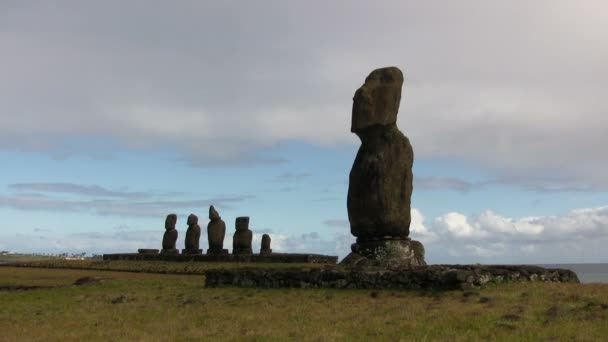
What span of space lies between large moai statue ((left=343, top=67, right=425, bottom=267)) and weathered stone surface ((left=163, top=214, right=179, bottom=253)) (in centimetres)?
2994

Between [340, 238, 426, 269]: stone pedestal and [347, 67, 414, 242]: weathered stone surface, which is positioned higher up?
[347, 67, 414, 242]: weathered stone surface

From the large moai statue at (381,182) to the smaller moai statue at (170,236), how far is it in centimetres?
2980

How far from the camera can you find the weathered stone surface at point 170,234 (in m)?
47.0

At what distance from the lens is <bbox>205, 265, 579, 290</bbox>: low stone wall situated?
47.6 ft

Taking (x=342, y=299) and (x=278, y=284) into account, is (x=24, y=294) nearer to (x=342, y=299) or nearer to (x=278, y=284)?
(x=278, y=284)

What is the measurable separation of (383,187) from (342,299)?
530 cm

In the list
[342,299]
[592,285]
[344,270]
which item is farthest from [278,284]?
[592,285]

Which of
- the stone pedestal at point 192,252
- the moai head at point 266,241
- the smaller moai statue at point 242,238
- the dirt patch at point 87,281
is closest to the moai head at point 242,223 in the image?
the smaller moai statue at point 242,238

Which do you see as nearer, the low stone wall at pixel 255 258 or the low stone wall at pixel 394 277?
the low stone wall at pixel 394 277

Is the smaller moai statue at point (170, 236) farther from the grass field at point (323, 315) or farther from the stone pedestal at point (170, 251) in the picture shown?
the grass field at point (323, 315)

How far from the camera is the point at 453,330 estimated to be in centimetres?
962

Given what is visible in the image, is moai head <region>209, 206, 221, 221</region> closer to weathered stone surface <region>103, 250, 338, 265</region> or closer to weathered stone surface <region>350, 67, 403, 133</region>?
weathered stone surface <region>103, 250, 338, 265</region>

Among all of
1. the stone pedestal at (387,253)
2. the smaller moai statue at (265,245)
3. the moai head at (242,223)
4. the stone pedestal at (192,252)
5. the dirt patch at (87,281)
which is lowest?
the dirt patch at (87,281)

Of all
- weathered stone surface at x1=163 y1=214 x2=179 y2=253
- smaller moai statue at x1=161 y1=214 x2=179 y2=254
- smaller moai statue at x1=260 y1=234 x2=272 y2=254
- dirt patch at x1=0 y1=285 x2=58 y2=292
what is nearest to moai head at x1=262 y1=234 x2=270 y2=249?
smaller moai statue at x1=260 y1=234 x2=272 y2=254
